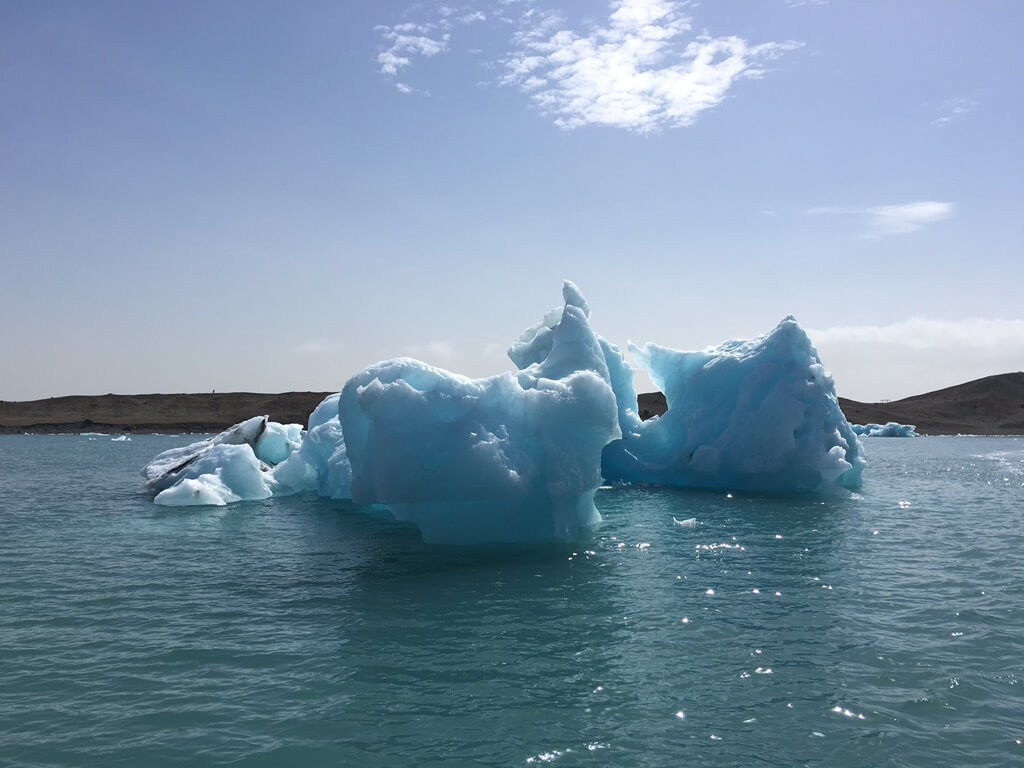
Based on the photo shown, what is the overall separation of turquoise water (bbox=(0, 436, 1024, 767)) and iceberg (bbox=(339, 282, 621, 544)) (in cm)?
98

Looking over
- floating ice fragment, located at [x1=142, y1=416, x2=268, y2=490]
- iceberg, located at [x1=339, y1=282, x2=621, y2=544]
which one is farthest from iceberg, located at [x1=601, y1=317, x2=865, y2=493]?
floating ice fragment, located at [x1=142, y1=416, x2=268, y2=490]

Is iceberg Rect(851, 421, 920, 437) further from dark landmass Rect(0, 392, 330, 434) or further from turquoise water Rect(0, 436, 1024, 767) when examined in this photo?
turquoise water Rect(0, 436, 1024, 767)

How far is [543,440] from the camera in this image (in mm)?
14852

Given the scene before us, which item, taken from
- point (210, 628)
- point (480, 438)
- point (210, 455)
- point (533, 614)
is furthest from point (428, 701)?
point (210, 455)

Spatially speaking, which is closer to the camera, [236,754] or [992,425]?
[236,754]

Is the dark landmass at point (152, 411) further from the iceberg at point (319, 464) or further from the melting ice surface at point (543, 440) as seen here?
the melting ice surface at point (543, 440)

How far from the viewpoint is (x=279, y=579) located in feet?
40.8

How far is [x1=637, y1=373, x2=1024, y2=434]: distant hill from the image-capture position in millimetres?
95062

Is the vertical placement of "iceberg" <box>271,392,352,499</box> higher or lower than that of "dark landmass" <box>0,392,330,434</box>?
lower

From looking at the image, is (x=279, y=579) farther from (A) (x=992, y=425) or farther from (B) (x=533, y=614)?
(A) (x=992, y=425)

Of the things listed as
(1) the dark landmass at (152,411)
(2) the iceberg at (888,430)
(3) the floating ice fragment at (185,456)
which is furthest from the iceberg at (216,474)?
(2) the iceberg at (888,430)

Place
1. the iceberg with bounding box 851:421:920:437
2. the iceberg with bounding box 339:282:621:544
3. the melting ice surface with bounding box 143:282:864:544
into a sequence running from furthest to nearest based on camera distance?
the iceberg with bounding box 851:421:920:437 < the melting ice surface with bounding box 143:282:864:544 < the iceberg with bounding box 339:282:621:544

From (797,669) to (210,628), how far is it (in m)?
6.94

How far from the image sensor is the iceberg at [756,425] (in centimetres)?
2411
